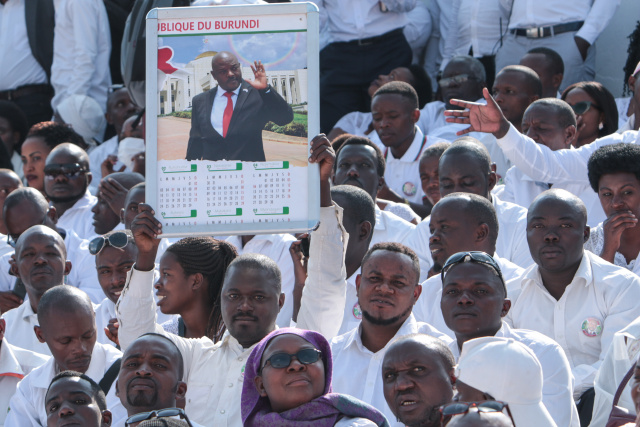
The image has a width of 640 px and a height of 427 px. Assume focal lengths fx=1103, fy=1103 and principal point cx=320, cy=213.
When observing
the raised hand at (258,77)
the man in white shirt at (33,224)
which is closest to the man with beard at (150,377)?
the raised hand at (258,77)

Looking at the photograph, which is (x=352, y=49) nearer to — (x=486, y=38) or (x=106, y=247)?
(x=486, y=38)

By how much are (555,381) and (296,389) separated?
3.91 ft

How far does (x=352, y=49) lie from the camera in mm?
9883

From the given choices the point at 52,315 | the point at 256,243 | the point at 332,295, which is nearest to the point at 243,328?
the point at 332,295

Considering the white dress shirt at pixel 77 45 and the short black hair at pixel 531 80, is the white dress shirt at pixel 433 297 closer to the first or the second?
the short black hair at pixel 531 80

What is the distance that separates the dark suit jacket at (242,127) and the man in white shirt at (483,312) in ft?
3.48

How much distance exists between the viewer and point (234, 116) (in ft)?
16.4

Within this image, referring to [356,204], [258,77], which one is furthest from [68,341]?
[258,77]

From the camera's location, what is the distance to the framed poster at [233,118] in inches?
193

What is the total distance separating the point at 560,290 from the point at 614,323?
36cm

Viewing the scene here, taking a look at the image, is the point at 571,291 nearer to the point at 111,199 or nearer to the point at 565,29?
the point at 111,199

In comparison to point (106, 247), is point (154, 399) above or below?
below

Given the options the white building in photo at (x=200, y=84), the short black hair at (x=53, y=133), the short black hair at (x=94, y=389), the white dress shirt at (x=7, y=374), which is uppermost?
the white building in photo at (x=200, y=84)

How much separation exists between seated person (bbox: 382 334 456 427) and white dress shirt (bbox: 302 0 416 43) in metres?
5.70
